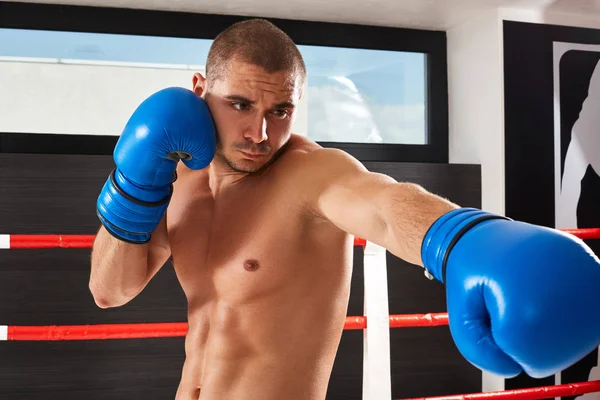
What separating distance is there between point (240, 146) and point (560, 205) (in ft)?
8.91

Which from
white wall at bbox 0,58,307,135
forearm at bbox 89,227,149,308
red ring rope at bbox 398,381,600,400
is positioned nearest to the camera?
forearm at bbox 89,227,149,308

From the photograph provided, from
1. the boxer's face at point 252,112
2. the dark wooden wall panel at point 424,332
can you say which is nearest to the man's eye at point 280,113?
the boxer's face at point 252,112

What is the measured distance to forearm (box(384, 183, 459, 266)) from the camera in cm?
71

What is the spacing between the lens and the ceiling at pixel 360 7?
10.3ft

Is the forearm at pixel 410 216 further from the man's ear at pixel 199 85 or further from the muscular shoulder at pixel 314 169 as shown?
the man's ear at pixel 199 85

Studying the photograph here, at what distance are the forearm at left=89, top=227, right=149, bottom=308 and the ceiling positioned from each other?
2182 millimetres

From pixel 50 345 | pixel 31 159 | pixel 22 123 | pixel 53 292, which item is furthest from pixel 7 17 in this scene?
pixel 50 345

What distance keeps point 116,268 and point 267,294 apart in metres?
0.32

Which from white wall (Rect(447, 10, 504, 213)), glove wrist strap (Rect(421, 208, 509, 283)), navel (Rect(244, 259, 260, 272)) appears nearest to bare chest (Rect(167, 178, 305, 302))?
navel (Rect(244, 259, 260, 272))

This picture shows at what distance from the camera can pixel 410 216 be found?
→ 2.44 ft

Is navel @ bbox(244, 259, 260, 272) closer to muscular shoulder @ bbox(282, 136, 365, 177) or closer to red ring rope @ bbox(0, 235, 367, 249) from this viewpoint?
muscular shoulder @ bbox(282, 136, 365, 177)

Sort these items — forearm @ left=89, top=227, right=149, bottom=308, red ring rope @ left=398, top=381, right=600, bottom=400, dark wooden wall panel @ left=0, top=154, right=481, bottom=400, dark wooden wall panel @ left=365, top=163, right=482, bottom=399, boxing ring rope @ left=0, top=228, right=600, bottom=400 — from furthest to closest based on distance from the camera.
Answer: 1. dark wooden wall panel @ left=365, top=163, right=482, bottom=399
2. dark wooden wall panel @ left=0, top=154, right=481, bottom=400
3. red ring rope @ left=398, top=381, right=600, bottom=400
4. boxing ring rope @ left=0, top=228, right=600, bottom=400
5. forearm @ left=89, top=227, right=149, bottom=308

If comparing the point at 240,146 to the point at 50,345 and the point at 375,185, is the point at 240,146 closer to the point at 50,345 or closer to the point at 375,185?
the point at 375,185

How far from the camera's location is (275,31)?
1.14 m
